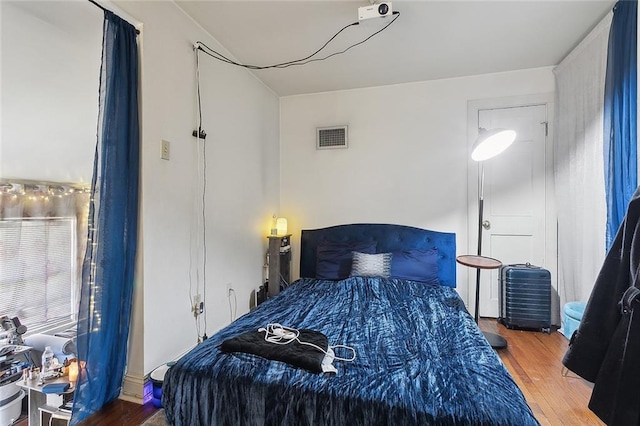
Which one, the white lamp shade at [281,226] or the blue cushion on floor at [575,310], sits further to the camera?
the white lamp shade at [281,226]

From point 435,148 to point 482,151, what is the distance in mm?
692

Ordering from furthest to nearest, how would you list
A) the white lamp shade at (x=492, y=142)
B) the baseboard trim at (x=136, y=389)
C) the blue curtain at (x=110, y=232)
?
1. the white lamp shade at (x=492, y=142)
2. the baseboard trim at (x=136, y=389)
3. the blue curtain at (x=110, y=232)

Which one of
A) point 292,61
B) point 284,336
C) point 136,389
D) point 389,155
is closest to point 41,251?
point 136,389

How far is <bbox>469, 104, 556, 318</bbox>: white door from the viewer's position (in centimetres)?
304

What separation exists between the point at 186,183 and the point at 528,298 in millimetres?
3219

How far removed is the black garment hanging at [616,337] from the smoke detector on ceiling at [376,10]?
5.52 ft

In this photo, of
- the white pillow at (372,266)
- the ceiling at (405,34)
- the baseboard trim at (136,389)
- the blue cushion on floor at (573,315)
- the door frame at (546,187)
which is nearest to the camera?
the baseboard trim at (136,389)

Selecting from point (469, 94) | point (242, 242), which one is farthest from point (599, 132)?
point (242, 242)

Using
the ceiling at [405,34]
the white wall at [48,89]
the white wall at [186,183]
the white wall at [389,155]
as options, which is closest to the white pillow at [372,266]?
the white wall at [389,155]

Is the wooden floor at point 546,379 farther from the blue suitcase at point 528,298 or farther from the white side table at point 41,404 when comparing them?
the white side table at point 41,404

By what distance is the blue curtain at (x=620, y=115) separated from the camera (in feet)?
6.20

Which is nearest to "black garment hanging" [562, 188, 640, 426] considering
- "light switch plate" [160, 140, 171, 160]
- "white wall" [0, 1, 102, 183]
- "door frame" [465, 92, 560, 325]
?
"door frame" [465, 92, 560, 325]

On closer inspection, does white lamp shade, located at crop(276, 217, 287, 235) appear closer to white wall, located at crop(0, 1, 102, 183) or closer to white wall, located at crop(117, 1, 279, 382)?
white wall, located at crop(117, 1, 279, 382)

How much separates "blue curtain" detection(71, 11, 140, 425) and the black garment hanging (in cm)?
222
